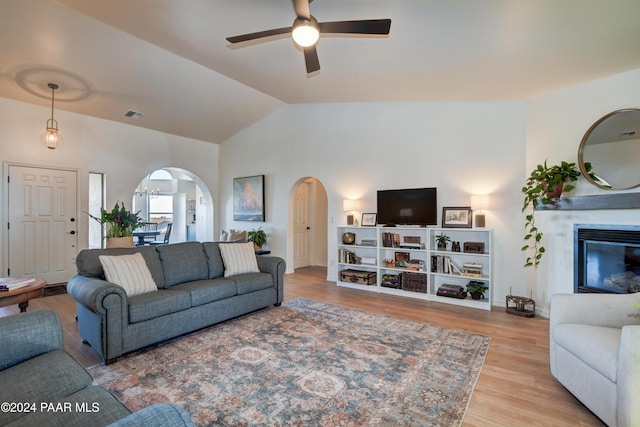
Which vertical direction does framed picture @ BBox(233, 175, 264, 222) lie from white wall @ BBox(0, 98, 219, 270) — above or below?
below

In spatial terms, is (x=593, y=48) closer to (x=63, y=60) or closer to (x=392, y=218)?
(x=392, y=218)

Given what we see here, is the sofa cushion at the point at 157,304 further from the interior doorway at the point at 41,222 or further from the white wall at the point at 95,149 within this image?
the white wall at the point at 95,149

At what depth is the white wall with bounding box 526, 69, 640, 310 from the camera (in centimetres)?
314

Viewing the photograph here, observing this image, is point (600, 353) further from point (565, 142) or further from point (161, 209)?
point (161, 209)

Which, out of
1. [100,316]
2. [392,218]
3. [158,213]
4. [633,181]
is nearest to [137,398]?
[100,316]

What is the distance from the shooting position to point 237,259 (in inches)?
154

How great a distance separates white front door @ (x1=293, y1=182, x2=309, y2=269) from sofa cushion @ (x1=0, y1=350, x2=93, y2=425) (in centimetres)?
560

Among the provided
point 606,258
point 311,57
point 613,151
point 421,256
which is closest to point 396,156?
point 421,256

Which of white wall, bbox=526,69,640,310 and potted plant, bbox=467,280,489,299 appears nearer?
white wall, bbox=526,69,640,310

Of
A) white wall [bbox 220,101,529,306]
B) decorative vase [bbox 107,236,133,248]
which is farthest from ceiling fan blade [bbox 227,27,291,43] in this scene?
white wall [bbox 220,101,529,306]

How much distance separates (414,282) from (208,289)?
2.97m

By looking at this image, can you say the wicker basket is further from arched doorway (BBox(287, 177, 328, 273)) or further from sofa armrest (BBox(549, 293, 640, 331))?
arched doorway (BBox(287, 177, 328, 273))

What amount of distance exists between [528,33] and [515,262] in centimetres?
273

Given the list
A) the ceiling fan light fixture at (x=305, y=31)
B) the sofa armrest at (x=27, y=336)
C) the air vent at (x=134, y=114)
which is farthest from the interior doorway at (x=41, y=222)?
the ceiling fan light fixture at (x=305, y=31)
